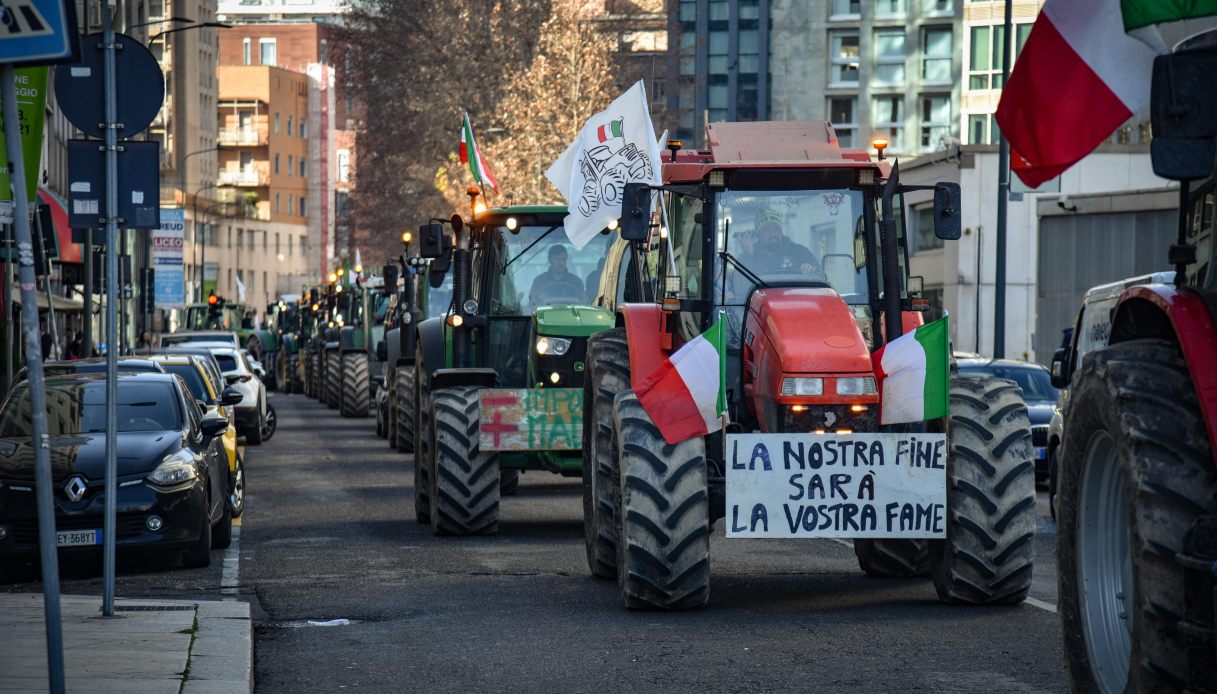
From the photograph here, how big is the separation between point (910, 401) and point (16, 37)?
5469 mm

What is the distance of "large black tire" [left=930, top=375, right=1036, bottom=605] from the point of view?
36.9 feet

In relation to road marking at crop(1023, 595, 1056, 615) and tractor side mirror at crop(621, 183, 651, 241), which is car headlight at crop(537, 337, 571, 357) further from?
road marking at crop(1023, 595, 1056, 615)

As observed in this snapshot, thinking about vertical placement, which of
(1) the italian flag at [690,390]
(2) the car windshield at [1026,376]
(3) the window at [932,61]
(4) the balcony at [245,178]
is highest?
(3) the window at [932,61]

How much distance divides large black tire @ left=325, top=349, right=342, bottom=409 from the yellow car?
67.4ft

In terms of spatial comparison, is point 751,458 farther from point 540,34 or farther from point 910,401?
point 540,34

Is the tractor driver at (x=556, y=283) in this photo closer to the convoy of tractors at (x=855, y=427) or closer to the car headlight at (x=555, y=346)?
the car headlight at (x=555, y=346)

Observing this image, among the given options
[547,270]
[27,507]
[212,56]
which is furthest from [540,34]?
[212,56]

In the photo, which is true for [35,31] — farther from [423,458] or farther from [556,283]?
[556,283]

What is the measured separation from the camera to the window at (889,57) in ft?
330

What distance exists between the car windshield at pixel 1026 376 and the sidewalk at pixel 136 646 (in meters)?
16.1

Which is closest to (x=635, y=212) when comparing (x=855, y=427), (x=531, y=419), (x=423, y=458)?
(x=855, y=427)

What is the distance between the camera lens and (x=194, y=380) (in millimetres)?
22453

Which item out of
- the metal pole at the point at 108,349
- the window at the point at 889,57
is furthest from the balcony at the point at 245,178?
the metal pole at the point at 108,349

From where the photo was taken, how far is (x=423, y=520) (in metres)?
18.6
